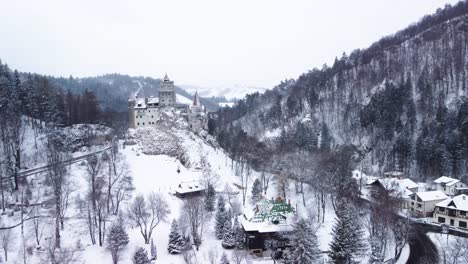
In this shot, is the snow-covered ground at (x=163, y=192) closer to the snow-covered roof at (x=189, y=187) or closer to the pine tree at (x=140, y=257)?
the snow-covered roof at (x=189, y=187)

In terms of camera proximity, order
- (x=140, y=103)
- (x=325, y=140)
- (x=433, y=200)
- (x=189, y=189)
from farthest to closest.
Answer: (x=325, y=140) → (x=140, y=103) → (x=189, y=189) → (x=433, y=200)

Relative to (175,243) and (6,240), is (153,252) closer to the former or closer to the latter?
(175,243)

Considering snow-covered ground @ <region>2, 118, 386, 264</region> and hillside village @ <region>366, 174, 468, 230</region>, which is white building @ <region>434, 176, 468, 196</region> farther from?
snow-covered ground @ <region>2, 118, 386, 264</region>

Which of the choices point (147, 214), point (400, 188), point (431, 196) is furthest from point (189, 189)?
point (431, 196)

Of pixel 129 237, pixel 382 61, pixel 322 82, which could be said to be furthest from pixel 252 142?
Answer: pixel 382 61

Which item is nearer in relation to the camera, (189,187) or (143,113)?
(189,187)

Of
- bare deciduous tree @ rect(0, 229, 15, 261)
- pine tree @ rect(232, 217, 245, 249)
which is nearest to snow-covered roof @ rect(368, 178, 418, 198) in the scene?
pine tree @ rect(232, 217, 245, 249)

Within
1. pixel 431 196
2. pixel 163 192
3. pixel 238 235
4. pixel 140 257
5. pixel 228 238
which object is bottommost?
pixel 228 238

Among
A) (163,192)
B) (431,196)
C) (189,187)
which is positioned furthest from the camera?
(189,187)
